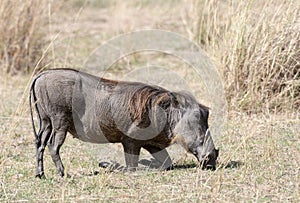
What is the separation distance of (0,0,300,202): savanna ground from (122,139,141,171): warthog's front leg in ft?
0.39

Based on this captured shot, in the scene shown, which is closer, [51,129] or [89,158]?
[51,129]

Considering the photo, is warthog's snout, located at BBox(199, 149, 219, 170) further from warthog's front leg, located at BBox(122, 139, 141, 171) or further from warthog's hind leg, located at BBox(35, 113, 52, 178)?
warthog's hind leg, located at BBox(35, 113, 52, 178)

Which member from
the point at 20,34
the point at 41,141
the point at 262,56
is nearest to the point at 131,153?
the point at 41,141

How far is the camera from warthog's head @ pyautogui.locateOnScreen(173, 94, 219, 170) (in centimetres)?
482

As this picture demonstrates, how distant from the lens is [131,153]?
4898mm

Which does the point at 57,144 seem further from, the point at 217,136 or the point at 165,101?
the point at 217,136

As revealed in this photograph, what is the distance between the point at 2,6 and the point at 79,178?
138 inches

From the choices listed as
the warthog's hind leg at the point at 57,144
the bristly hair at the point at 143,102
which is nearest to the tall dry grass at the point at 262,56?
the bristly hair at the point at 143,102

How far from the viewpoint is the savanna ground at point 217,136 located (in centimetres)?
439

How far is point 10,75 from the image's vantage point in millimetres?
7945

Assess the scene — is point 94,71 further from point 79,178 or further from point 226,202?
point 226,202

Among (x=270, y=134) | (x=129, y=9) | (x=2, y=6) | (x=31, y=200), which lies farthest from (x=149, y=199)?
(x=129, y=9)

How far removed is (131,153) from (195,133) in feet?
1.61

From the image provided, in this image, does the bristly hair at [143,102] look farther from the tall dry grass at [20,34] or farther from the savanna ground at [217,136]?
the tall dry grass at [20,34]
